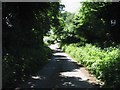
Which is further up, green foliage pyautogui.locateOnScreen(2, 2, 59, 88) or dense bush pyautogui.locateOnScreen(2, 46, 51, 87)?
green foliage pyautogui.locateOnScreen(2, 2, 59, 88)

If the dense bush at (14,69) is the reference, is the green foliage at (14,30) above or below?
above

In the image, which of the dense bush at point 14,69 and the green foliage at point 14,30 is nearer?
the dense bush at point 14,69

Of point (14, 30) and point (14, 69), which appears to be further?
point (14, 69)

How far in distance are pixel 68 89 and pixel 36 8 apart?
4.72 m

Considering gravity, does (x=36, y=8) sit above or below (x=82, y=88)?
above

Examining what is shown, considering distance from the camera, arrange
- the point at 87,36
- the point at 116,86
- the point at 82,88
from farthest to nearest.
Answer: the point at 87,36 → the point at 82,88 → the point at 116,86

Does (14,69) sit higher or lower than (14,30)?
lower

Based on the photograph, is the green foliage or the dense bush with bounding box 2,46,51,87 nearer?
the dense bush with bounding box 2,46,51,87

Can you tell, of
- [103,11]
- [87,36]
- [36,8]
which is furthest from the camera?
[87,36]

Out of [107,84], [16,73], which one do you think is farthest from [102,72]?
[16,73]

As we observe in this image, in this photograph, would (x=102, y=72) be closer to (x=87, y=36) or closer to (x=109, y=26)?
(x=109, y=26)

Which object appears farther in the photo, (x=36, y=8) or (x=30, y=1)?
(x=36, y=8)

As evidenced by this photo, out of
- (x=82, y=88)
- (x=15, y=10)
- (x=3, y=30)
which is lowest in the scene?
(x=82, y=88)

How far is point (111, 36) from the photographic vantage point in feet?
96.3
